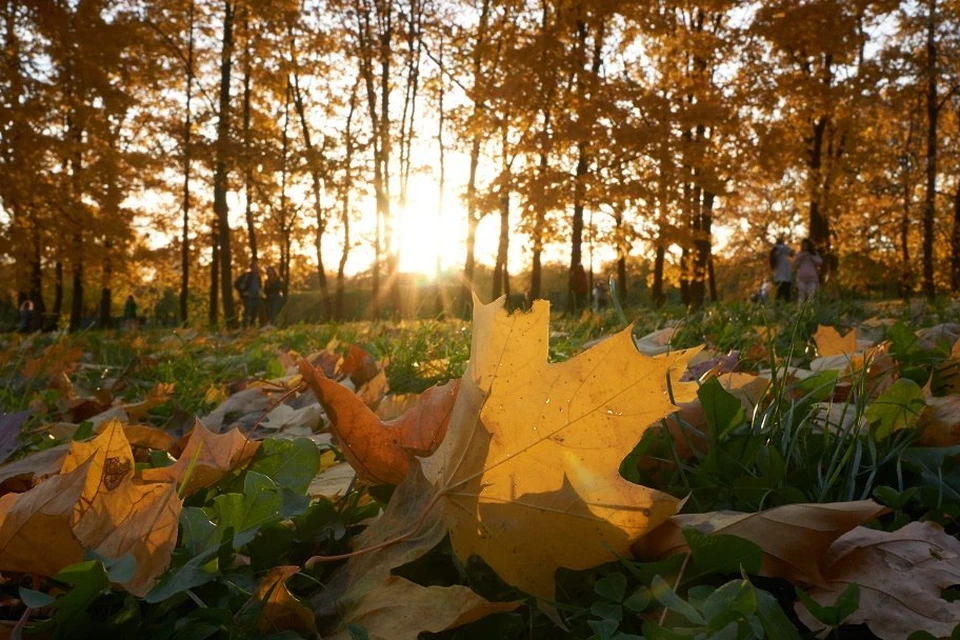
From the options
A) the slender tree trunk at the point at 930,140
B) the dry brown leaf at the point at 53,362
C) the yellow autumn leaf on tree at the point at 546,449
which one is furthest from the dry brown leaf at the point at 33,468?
the slender tree trunk at the point at 930,140

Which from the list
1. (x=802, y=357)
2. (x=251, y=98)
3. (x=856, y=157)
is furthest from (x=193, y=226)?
(x=802, y=357)

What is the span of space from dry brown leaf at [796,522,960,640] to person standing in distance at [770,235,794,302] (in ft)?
45.9

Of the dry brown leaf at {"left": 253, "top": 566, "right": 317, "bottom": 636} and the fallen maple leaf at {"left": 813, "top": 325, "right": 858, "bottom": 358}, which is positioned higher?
the fallen maple leaf at {"left": 813, "top": 325, "right": 858, "bottom": 358}

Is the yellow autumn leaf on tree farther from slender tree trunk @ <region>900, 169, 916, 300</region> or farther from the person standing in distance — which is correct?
slender tree trunk @ <region>900, 169, 916, 300</region>

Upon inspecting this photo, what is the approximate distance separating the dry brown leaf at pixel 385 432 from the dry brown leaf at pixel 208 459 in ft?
0.57

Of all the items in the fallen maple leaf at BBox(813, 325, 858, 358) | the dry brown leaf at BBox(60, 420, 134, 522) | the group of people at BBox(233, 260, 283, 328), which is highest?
the group of people at BBox(233, 260, 283, 328)

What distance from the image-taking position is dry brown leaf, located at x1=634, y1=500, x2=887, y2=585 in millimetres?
683

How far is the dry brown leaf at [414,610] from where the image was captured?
24.5 inches

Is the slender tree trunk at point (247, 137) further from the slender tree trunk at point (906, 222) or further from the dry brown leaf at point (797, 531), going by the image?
the dry brown leaf at point (797, 531)

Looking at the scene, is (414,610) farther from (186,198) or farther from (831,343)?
(186,198)

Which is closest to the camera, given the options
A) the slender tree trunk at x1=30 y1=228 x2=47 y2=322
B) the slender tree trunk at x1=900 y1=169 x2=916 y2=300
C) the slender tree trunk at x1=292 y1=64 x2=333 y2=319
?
the slender tree trunk at x1=30 y1=228 x2=47 y2=322

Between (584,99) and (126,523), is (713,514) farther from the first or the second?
(584,99)

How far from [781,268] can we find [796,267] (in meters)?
0.95

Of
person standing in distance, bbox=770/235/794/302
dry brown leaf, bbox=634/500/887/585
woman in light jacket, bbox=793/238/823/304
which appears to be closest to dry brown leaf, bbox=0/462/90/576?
dry brown leaf, bbox=634/500/887/585
